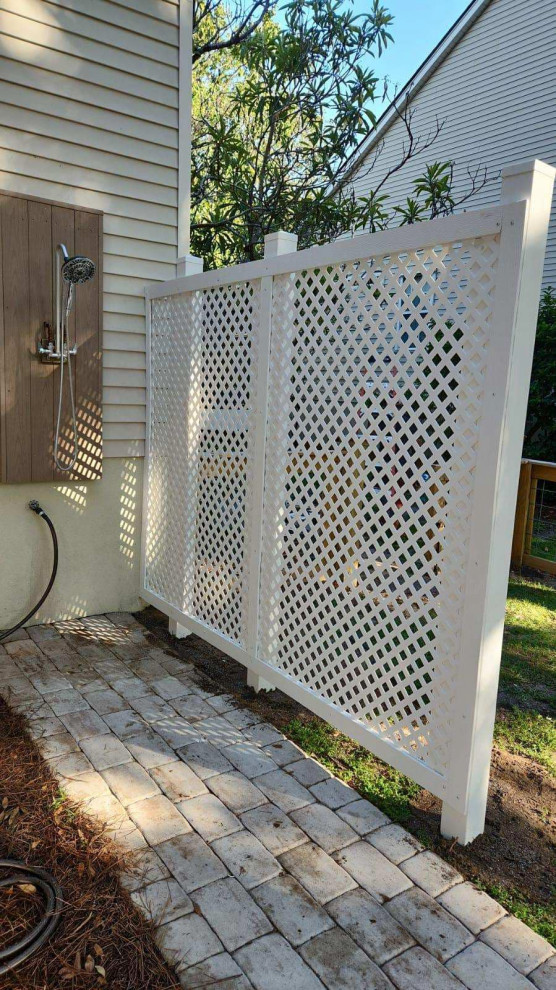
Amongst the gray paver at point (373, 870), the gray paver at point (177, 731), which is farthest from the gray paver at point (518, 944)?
the gray paver at point (177, 731)

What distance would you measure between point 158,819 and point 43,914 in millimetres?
487

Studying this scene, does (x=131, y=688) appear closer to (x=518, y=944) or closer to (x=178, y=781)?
(x=178, y=781)

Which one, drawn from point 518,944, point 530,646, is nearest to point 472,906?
point 518,944

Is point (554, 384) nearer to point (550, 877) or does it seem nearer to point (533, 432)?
point (533, 432)

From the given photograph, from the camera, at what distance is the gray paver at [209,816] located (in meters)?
2.19

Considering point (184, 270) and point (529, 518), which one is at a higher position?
point (184, 270)

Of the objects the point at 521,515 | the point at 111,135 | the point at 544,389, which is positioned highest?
the point at 111,135

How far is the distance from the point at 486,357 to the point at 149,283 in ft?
8.78

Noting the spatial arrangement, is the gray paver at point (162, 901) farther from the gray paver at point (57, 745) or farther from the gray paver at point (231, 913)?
the gray paver at point (57, 745)

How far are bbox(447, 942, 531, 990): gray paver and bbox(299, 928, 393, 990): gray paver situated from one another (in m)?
0.20

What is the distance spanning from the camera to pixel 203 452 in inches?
141

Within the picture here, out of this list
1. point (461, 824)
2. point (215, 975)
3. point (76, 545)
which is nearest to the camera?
point (215, 975)

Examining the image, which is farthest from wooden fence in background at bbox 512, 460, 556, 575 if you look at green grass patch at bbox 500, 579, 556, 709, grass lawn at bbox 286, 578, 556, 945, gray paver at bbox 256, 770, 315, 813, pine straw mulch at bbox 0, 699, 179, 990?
pine straw mulch at bbox 0, 699, 179, 990

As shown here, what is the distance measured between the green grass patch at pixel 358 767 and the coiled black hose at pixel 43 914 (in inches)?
43.3
